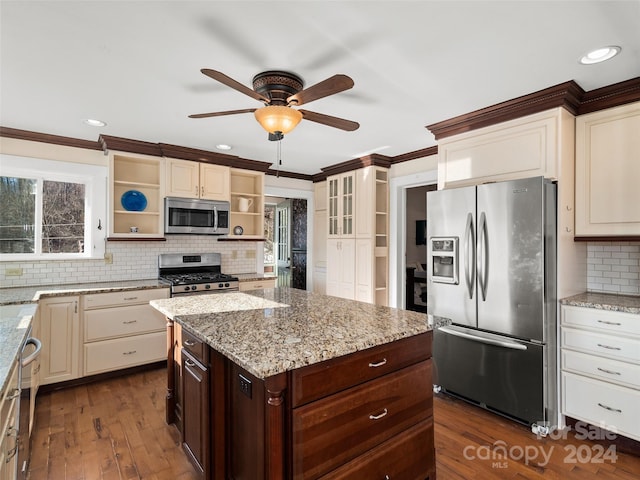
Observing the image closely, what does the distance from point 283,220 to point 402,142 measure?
10.6 feet

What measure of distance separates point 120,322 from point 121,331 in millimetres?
92

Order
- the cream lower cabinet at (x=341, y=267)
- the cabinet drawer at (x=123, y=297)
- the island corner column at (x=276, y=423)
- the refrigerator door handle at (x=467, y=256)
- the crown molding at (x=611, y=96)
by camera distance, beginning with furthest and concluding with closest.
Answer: the cream lower cabinet at (x=341, y=267), the cabinet drawer at (x=123, y=297), the refrigerator door handle at (x=467, y=256), the crown molding at (x=611, y=96), the island corner column at (x=276, y=423)

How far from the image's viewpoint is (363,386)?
4.85 feet

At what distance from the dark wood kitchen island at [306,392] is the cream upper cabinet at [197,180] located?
220 centimetres

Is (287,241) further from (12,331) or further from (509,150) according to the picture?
(12,331)

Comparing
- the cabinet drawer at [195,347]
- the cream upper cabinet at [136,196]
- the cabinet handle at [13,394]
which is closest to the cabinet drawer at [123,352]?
the cream upper cabinet at [136,196]

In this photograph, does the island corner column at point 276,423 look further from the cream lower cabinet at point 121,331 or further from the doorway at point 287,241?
the doorway at point 287,241

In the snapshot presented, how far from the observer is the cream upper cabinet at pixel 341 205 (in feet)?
14.8

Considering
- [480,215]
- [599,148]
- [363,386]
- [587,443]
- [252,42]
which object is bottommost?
[587,443]

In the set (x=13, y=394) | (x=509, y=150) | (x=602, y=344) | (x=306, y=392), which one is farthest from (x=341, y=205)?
(x=13, y=394)

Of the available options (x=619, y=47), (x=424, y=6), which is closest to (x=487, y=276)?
(x=619, y=47)

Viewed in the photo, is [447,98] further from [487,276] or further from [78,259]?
[78,259]

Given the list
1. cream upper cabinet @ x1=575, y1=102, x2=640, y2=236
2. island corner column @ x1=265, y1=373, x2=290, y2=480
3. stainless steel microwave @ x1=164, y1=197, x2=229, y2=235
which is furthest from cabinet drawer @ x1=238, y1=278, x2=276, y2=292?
cream upper cabinet @ x1=575, y1=102, x2=640, y2=236

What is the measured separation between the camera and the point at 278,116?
1.96 meters
